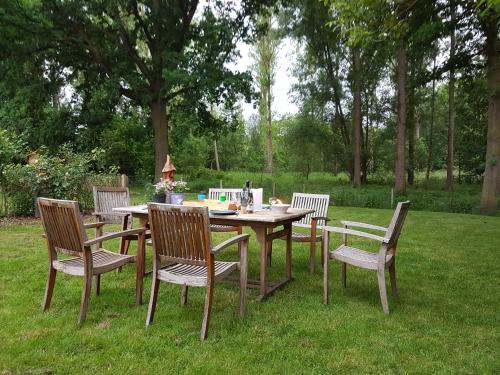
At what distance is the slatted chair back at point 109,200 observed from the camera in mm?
4895

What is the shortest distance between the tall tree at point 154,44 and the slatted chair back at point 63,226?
36.0ft

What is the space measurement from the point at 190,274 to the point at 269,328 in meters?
0.74

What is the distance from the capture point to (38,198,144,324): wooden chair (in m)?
3.01

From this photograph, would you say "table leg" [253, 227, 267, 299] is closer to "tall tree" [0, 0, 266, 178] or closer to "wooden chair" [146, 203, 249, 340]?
"wooden chair" [146, 203, 249, 340]

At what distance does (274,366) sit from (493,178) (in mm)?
10452

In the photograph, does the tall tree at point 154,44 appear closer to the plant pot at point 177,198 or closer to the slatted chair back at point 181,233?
the plant pot at point 177,198

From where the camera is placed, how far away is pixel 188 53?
1473 cm

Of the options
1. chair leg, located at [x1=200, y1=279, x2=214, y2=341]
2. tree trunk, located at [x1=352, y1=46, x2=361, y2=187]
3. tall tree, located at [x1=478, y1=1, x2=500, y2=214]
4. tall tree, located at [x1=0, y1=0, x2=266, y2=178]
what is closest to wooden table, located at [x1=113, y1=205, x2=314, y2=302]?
chair leg, located at [x1=200, y1=279, x2=214, y2=341]

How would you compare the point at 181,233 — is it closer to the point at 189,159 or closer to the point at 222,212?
the point at 222,212

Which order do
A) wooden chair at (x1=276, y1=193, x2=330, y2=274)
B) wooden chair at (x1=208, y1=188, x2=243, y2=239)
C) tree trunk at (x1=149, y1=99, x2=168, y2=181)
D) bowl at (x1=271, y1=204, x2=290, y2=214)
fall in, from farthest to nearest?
tree trunk at (x1=149, y1=99, x2=168, y2=181) → wooden chair at (x1=208, y1=188, x2=243, y2=239) → wooden chair at (x1=276, y1=193, x2=330, y2=274) → bowl at (x1=271, y1=204, x2=290, y2=214)

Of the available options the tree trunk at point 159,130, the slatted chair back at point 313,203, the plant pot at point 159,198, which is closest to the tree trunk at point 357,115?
the tree trunk at point 159,130

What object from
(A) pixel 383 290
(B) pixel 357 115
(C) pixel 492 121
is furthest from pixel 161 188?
(B) pixel 357 115

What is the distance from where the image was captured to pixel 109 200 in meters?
5.04

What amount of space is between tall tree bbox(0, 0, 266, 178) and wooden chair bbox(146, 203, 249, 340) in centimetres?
1125
